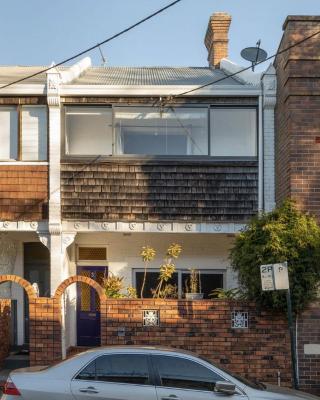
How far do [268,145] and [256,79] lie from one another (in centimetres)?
146

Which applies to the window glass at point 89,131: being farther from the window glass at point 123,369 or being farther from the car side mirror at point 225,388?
the car side mirror at point 225,388

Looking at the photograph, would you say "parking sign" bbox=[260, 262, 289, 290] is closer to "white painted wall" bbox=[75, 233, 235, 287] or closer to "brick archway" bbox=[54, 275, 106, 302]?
"brick archway" bbox=[54, 275, 106, 302]

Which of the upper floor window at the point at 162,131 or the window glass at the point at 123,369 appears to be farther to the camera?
the upper floor window at the point at 162,131

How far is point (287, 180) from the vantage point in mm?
11508

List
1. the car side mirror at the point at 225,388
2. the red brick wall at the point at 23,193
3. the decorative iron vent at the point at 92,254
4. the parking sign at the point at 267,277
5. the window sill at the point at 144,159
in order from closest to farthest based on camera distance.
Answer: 1. the car side mirror at the point at 225,388
2. the parking sign at the point at 267,277
3. the red brick wall at the point at 23,193
4. the window sill at the point at 144,159
5. the decorative iron vent at the point at 92,254

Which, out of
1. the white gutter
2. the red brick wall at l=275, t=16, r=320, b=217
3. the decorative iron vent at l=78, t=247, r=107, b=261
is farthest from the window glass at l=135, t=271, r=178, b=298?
the white gutter

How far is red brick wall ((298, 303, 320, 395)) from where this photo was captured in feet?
34.6

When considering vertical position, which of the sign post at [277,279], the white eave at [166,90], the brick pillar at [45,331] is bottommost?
the brick pillar at [45,331]

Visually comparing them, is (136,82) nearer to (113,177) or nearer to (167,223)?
(113,177)

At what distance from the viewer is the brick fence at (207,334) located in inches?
411

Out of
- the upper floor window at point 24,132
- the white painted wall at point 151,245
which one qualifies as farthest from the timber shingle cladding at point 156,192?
the white painted wall at point 151,245

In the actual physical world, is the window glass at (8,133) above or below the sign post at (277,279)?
above

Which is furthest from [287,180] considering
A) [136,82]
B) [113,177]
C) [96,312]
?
[96,312]

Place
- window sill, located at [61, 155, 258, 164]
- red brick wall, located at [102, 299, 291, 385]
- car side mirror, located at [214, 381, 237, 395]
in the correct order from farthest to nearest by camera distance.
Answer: window sill, located at [61, 155, 258, 164] → red brick wall, located at [102, 299, 291, 385] → car side mirror, located at [214, 381, 237, 395]
